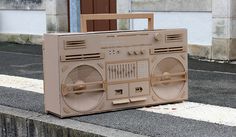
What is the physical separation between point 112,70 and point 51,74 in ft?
2.29

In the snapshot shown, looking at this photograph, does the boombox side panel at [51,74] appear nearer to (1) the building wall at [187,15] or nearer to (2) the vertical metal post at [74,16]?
(2) the vertical metal post at [74,16]

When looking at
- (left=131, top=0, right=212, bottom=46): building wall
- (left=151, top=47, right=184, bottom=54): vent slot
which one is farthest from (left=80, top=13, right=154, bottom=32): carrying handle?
(left=131, top=0, right=212, bottom=46): building wall

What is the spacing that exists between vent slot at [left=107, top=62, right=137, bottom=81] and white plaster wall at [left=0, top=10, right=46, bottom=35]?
33.3 ft

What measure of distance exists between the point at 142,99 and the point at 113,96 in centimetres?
39

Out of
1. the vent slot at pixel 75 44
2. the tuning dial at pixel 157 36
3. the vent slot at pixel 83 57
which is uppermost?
the tuning dial at pixel 157 36

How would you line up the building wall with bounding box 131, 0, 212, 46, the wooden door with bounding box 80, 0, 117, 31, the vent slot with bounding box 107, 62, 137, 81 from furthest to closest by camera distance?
the wooden door with bounding box 80, 0, 117, 31 < the building wall with bounding box 131, 0, 212, 46 < the vent slot with bounding box 107, 62, 137, 81

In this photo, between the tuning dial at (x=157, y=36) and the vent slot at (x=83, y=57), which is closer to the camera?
the vent slot at (x=83, y=57)

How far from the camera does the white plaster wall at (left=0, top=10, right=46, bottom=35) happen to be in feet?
55.2

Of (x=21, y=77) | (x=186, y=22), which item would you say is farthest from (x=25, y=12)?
Answer: (x=21, y=77)

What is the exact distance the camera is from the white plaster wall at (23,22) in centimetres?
1681

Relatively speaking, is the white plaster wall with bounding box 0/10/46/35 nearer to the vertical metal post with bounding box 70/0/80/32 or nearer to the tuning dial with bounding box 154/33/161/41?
the vertical metal post with bounding box 70/0/80/32

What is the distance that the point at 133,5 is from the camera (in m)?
13.9

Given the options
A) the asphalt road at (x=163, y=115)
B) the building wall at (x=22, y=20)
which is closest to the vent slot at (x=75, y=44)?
the asphalt road at (x=163, y=115)

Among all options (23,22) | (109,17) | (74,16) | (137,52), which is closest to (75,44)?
(109,17)
